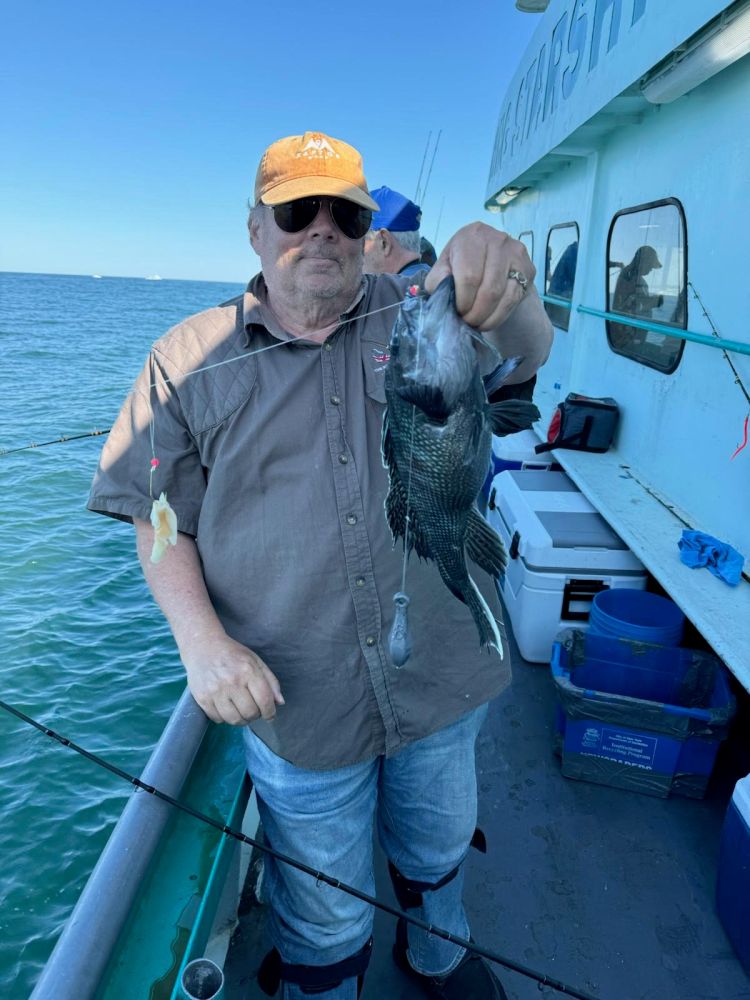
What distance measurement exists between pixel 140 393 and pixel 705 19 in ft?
11.7

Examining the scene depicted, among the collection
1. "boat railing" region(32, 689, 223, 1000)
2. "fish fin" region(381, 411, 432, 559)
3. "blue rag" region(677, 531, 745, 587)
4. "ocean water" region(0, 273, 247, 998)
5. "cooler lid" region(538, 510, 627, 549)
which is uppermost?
"fish fin" region(381, 411, 432, 559)

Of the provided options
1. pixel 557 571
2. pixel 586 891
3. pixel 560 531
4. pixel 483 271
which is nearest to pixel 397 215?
pixel 560 531

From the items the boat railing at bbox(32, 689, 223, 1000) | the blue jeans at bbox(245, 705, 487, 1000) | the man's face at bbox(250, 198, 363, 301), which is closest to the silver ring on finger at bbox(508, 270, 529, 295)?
the man's face at bbox(250, 198, 363, 301)

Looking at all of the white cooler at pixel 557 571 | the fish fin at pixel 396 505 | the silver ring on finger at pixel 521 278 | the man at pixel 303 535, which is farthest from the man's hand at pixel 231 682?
the white cooler at pixel 557 571

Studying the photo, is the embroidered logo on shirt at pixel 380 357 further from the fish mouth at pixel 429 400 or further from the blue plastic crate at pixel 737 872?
the blue plastic crate at pixel 737 872

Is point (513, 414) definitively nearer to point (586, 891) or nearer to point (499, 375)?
point (499, 375)

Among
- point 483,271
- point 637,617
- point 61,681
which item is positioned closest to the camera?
point 483,271

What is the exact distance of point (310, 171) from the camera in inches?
72.6

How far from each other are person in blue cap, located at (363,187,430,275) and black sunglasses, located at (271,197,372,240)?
8.93 ft

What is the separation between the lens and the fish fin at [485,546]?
180cm

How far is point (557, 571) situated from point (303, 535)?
2612 mm

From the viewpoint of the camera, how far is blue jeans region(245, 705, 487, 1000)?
1989 mm

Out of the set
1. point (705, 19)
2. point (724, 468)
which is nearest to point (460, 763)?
point (724, 468)

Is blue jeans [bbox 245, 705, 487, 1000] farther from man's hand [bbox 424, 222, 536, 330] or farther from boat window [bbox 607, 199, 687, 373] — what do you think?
boat window [bbox 607, 199, 687, 373]
